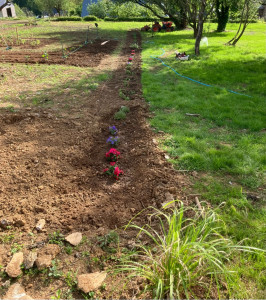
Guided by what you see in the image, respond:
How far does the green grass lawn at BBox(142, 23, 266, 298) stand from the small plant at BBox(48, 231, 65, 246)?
158cm

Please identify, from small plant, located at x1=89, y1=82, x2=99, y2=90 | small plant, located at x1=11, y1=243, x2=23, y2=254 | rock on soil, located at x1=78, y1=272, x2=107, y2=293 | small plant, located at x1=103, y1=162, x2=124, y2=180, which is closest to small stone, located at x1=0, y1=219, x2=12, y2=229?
small plant, located at x1=11, y1=243, x2=23, y2=254

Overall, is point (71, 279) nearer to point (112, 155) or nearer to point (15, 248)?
point (15, 248)

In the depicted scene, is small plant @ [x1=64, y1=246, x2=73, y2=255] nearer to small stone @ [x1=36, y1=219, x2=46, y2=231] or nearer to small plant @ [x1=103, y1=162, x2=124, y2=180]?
small stone @ [x1=36, y1=219, x2=46, y2=231]

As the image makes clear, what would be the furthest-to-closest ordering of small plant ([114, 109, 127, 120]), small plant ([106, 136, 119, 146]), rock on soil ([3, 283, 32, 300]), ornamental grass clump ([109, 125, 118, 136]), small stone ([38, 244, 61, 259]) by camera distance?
1. small plant ([114, 109, 127, 120])
2. ornamental grass clump ([109, 125, 118, 136])
3. small plant ([106, 136, 119, 146])
4. small stone ([38, 244, 61, 259])
5. rock on soil ([3, 283, 32, 300])

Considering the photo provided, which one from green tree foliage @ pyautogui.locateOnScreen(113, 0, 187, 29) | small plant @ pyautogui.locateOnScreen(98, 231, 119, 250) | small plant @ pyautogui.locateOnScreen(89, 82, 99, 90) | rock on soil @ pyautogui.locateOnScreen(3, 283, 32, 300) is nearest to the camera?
rock on soil @ pyautogui.locateOnScreen(3, 283, 32, 300)

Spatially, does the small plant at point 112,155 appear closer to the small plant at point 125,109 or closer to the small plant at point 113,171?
the small plant at point 113,171

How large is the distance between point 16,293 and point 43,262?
0.28m

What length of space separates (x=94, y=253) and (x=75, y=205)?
69cm

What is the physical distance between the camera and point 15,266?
1.98 metres

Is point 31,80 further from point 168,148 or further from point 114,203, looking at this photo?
point 114,203

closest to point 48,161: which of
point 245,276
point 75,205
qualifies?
point 75,205

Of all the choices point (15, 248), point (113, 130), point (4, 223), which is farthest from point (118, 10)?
point (15, 248)

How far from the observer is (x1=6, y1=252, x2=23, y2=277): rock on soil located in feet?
6.37

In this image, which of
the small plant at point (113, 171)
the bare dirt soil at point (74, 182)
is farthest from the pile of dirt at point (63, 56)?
the small plant at point (113, 171)
